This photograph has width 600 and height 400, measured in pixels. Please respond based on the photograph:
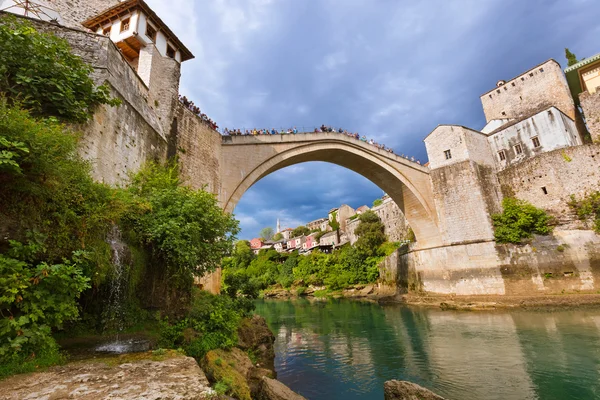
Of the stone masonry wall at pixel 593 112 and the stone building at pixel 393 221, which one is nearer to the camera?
the stone masonry wall at pixel 593 112

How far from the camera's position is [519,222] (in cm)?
1537

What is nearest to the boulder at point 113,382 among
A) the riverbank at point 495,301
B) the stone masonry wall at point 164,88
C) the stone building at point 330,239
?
the stone masonry wall at point 164,88

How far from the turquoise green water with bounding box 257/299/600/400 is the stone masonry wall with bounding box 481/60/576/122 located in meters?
17.5

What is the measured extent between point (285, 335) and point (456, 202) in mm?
12395

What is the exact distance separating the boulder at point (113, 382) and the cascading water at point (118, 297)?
4.14 feet

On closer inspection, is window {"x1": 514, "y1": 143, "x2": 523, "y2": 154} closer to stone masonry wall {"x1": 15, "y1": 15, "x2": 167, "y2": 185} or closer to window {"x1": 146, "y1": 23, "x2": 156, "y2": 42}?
stone masonry wall {"x1": 15, "y1": 15, "x2": 167, "y2": 185}

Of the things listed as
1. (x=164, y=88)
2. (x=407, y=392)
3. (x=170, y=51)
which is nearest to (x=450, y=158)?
(x=164, y=88)

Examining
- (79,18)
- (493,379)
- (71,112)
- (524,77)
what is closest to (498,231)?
(493,379)

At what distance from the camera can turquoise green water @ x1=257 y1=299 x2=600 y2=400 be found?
5.68 m

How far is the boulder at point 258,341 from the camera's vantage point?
7434mm

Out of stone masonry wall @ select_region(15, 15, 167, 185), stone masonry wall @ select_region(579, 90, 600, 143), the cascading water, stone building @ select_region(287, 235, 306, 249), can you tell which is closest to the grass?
the cascading water

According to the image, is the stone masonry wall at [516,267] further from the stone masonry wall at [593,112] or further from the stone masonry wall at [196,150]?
the stone masonry wall at [196,150]

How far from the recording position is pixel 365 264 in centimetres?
Result: 2780

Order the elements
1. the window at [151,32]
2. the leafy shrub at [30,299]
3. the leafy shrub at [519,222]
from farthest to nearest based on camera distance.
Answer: the leafy shrub at [519,222] < the window at [151,32] < the leafy shrub at [30,299]
